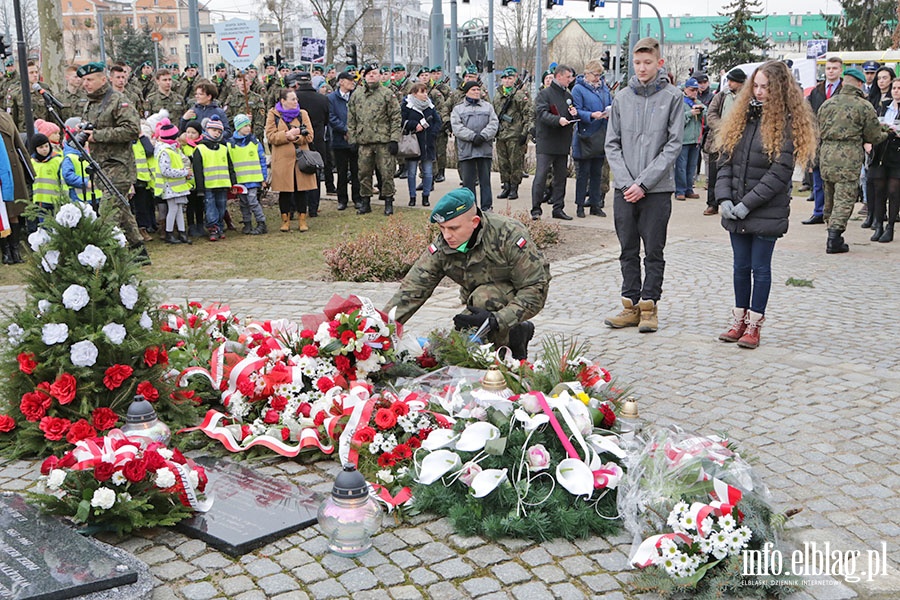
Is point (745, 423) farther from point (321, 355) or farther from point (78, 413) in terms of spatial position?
point (78, 413)

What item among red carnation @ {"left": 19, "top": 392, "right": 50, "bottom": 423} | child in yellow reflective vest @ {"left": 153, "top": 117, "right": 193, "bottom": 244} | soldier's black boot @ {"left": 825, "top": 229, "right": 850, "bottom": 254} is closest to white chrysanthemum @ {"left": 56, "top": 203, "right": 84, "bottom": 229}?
red carnation @ {"left": 19, "top": 392, "right": 50, "bottom": 423}

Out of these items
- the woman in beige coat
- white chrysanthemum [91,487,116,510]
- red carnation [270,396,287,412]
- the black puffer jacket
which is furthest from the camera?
the woman in beige coat

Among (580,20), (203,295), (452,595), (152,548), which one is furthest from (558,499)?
(580,20)

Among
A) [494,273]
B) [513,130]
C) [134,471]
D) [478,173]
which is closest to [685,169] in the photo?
[513,130]

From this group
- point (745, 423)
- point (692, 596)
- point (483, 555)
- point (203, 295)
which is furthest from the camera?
point (203, 295)

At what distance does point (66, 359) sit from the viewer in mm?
4867

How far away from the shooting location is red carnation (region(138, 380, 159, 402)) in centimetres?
500

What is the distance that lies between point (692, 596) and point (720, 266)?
726cm

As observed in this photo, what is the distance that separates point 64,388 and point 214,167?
7378 mm

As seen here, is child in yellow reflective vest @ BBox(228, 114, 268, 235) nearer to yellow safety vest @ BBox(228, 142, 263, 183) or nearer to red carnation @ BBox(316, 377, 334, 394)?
yellow safety vest @ BBox(228, 142, 263, 183)

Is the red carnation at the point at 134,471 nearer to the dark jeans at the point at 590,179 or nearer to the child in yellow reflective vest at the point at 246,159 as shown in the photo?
the child in yellow reflective vest at the point at 246,159

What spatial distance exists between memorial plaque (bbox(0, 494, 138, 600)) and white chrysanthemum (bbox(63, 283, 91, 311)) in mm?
1270

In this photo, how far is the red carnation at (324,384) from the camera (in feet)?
17.3

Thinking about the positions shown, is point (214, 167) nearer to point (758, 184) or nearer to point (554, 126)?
point (554, 126)
